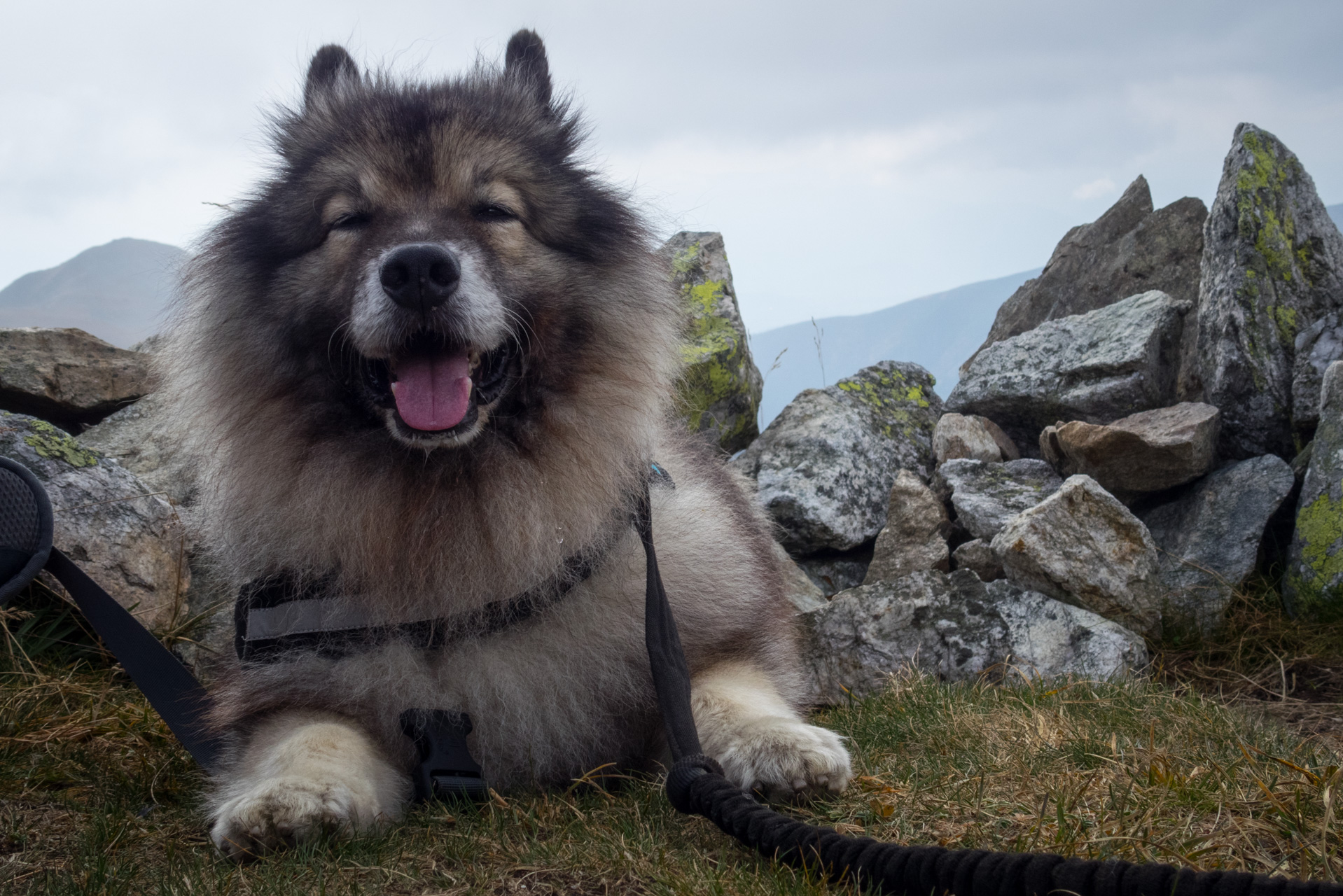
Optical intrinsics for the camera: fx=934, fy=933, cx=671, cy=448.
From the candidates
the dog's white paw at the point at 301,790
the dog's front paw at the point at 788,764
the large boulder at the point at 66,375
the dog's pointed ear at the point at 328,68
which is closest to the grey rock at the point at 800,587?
the dog's front paw at the point at 788,764

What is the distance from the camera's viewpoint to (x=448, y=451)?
8.01 ft

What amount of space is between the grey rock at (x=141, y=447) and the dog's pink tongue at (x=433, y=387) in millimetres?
2196

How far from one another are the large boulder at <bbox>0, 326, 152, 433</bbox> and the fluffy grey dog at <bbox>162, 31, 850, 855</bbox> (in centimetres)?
240

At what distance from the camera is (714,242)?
611 cm

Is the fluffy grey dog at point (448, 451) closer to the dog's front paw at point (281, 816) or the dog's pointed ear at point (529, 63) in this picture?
the dog's front paw at point (281, 816)

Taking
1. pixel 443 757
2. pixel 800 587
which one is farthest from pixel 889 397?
pixel 443 757

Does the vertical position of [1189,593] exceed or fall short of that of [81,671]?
it falls short

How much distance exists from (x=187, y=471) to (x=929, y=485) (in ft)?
12.5

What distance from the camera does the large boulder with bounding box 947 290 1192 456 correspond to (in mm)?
5242

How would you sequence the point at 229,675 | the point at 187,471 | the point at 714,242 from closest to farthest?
the point at 229,675 → the point at 187,471 → the point at 714,242

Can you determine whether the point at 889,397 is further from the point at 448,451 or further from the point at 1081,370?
the point at 448,451

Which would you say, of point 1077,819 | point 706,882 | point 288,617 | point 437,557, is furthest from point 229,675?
point 1077,819

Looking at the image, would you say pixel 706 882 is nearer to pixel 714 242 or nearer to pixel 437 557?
pixel 437 557

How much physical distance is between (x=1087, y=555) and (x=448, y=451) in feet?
9.22
